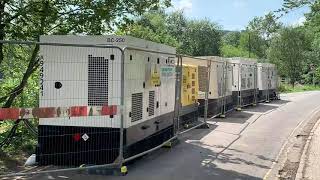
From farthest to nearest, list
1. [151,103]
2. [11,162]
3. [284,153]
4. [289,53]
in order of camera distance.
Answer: [289,53]
[284,153]
[151,103]
[11,162]

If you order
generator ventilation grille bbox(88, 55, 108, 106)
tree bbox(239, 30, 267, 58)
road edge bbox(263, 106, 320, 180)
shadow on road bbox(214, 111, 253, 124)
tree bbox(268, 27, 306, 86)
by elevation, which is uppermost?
tree bbox(239, 30, 267, 58)

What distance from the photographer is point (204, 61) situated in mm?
20156

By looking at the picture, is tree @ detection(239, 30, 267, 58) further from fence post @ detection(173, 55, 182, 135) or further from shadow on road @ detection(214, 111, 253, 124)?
fence post @ detection(173, 55, 182, 135)

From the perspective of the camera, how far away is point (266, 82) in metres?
34.5

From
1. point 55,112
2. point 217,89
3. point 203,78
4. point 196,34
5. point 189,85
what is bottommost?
point 55,112

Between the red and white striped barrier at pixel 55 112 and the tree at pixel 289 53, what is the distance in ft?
222

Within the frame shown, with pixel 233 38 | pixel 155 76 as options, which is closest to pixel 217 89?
pixel 155 76

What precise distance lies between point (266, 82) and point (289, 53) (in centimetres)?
4298

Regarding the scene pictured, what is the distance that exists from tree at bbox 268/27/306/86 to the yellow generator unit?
58.3 metres

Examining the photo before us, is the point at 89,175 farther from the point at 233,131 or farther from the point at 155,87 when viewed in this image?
the point at 233,131

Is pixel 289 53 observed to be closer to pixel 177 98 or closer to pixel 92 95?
pixel 177 98

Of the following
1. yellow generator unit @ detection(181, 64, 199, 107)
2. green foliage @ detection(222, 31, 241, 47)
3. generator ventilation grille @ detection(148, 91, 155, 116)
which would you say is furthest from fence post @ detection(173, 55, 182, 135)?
green foliage @ detection(222, 31, 241, 47)

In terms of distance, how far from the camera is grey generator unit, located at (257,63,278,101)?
33125mm

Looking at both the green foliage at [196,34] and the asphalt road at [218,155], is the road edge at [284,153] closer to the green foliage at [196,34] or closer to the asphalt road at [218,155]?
the asphalt road at [218,155]
